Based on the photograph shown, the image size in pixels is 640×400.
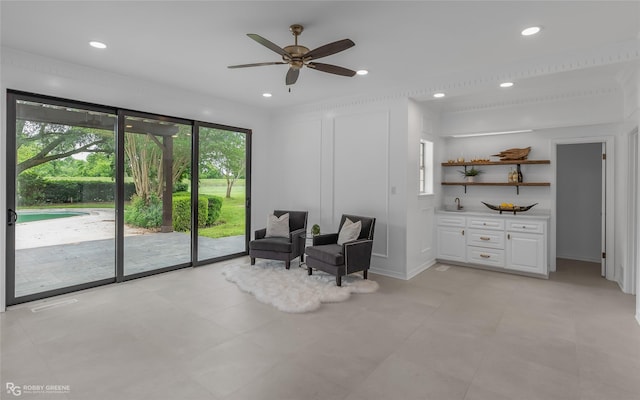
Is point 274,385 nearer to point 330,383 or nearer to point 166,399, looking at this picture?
point 330,383

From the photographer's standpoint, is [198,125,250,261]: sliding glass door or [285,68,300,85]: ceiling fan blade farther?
[198,125,250,261]: sliding glass door

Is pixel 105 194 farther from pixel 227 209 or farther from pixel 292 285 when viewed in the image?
pixel 292 285

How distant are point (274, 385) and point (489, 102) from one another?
16.8ft

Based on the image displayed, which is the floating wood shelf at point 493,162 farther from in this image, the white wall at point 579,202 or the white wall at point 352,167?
the white wall at point 352,167

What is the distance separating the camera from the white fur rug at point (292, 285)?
3.77 meters

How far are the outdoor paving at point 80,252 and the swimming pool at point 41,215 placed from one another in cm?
5

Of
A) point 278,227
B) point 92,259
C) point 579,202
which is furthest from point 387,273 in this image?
point 92,259

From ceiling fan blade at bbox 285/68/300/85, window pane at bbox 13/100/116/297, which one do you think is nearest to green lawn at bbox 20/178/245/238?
window pane at bbox 13/100/116/297

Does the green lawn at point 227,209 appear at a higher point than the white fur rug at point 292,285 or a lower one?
higher

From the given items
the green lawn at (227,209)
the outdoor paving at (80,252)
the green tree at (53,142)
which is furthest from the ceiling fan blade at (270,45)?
the outdoor paving at (80,252)

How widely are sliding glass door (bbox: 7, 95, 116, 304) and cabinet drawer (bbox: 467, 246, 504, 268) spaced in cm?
528

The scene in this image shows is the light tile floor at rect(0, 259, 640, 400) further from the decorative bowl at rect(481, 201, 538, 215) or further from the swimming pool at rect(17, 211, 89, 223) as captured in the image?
the decorative bowl at rect(481, 201, 538, 215)

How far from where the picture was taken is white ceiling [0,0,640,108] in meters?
2.70

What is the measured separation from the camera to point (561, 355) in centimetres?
268
